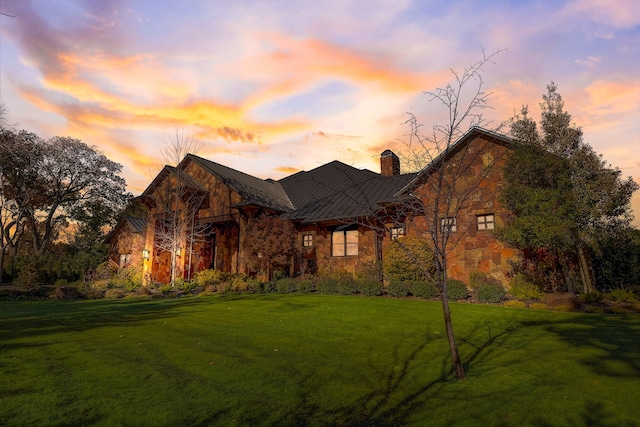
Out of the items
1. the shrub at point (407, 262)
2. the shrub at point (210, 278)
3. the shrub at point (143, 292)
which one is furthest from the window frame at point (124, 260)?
the shrub at point (407, 262)

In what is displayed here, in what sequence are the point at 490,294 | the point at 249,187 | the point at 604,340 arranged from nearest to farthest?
1. the point at 604,340
2. the point at 490,294
3. the point at 249,187

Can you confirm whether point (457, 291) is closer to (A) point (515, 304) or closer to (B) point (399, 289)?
(A) point (515, 304)

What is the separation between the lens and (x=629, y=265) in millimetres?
14367

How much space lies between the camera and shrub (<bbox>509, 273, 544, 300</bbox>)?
13.0 meters

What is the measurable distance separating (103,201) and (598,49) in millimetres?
35750

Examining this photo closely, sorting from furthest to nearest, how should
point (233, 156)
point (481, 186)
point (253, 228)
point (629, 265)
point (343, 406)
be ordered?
point (233, 156) → point (253, 228) → point (481, 186) → point (629, 265) → point (343, 406)

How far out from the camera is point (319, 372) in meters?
5.46

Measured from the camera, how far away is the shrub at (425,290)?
14077 mm

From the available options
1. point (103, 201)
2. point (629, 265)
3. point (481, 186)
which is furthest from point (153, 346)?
point (103, 201)

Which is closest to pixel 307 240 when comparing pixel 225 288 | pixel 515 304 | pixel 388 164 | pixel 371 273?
pixel 371 273

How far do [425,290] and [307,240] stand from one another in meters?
9.19

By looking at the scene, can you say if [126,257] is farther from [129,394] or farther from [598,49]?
[598,49]

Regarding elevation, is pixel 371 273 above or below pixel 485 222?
below

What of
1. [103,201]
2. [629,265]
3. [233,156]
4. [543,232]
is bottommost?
[629,265]
